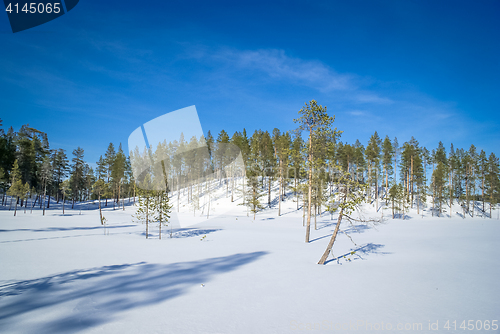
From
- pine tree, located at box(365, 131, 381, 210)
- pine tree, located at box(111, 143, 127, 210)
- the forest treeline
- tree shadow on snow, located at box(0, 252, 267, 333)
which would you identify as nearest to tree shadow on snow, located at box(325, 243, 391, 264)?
tree shadow on snow, located at box(0, 252, 267, 333)

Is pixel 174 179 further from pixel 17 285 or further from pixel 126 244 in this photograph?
pixel 17 285

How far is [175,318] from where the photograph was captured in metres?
6.73

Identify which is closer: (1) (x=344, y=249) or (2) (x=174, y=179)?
(1) (x=344, y=249)

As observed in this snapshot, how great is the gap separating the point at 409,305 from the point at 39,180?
71083 millimetres

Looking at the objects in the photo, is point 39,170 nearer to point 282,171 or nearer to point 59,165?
point 59,165

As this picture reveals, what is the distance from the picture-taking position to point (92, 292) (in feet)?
28.3

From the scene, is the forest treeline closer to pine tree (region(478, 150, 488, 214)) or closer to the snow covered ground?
pine tree (region(478, 150, 488, 214))

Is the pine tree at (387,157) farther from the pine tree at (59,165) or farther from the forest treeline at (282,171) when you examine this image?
the pine tree at (59,165)

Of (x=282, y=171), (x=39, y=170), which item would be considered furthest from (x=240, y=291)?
(x=39, y=170)

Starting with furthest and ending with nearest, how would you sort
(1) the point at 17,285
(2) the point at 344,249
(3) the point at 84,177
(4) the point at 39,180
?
1. (3) the point at 84,177
2. (4) the point at 39,180
3. (2) the point at 344,249
4. (1) the point at 17,285

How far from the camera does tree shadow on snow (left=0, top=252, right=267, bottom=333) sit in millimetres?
6551

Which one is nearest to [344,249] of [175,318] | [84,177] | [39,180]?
[175,318]

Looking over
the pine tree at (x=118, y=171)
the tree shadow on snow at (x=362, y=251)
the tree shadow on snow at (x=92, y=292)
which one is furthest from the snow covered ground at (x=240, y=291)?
the pine tree at (x=118, y=171)

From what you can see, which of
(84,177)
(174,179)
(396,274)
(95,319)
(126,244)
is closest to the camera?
(95,319)
